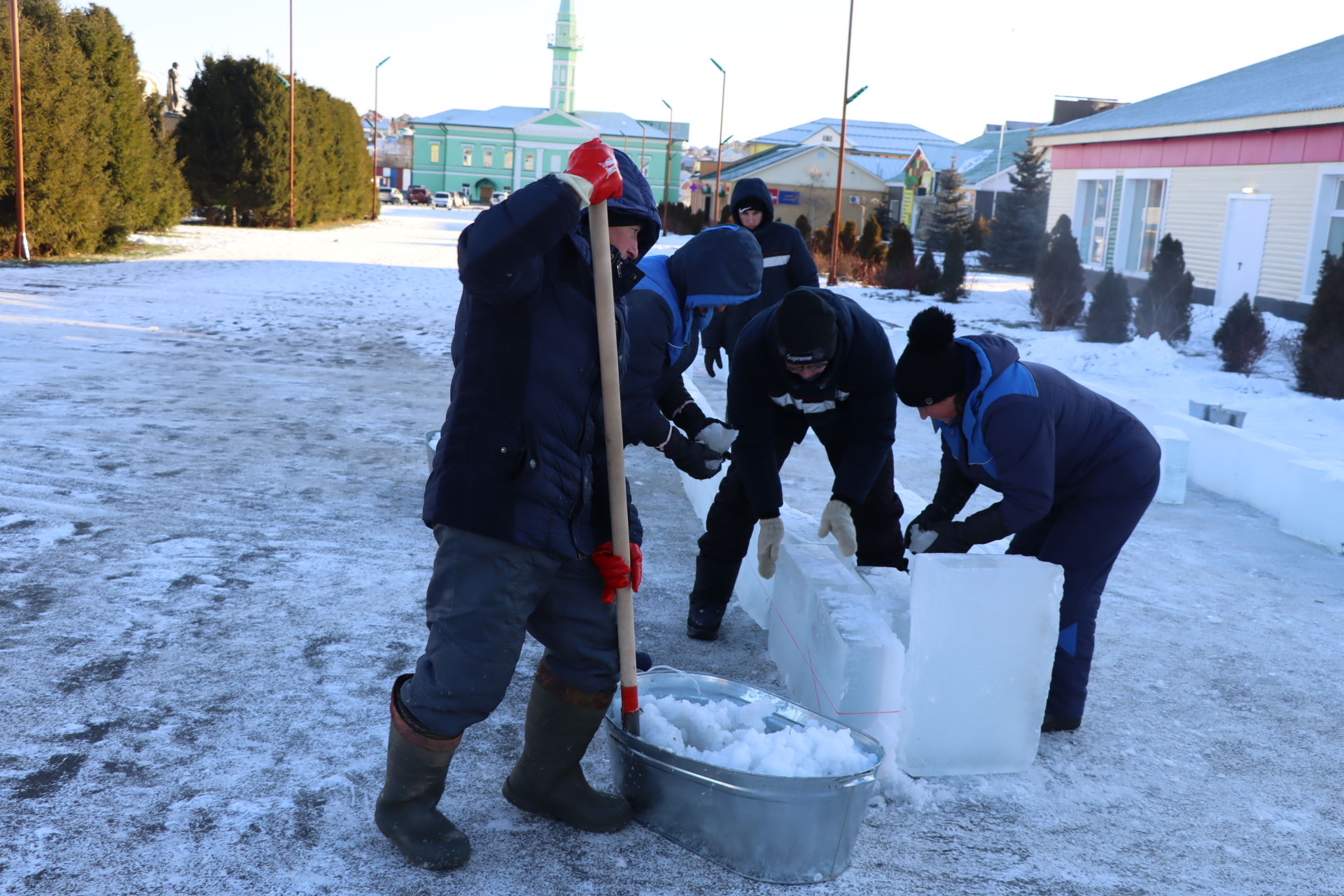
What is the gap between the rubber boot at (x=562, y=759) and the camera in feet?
8.23

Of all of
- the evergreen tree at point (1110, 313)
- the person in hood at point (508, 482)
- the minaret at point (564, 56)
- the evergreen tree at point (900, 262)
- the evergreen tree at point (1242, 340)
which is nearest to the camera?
the person in hood at point (508, 482)

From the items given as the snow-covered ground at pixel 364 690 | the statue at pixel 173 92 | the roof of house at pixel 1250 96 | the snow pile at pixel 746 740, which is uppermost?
the statue at pixel 173 92

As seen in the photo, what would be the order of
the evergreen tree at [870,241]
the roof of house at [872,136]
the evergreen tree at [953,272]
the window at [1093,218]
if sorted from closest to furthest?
the evergreen tree at [953,272]
the window at [1093,218]
the evergreen tree at [870,241]
the roof of house at [872,136]

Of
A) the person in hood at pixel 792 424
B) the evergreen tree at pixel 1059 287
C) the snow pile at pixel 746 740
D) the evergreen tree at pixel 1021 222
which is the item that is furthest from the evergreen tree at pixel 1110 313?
the evergreen tree at pixel 1021 222

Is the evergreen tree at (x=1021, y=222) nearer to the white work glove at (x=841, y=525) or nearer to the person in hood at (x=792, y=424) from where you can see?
the person in hood at (x=792, y=424)

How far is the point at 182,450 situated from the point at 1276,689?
5.32m

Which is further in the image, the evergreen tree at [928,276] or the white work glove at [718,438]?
the evergreen tree at [928,276]

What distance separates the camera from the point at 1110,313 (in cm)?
1363

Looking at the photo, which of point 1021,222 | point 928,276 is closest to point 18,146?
point 928,276

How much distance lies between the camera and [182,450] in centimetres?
587

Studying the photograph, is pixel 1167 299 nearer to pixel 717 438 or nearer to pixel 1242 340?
pixel 1242 340

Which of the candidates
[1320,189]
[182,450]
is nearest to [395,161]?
[1320,189]

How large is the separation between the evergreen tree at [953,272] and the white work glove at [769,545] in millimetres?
15723

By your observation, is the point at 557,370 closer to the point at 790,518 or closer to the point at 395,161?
the point at 790,518
